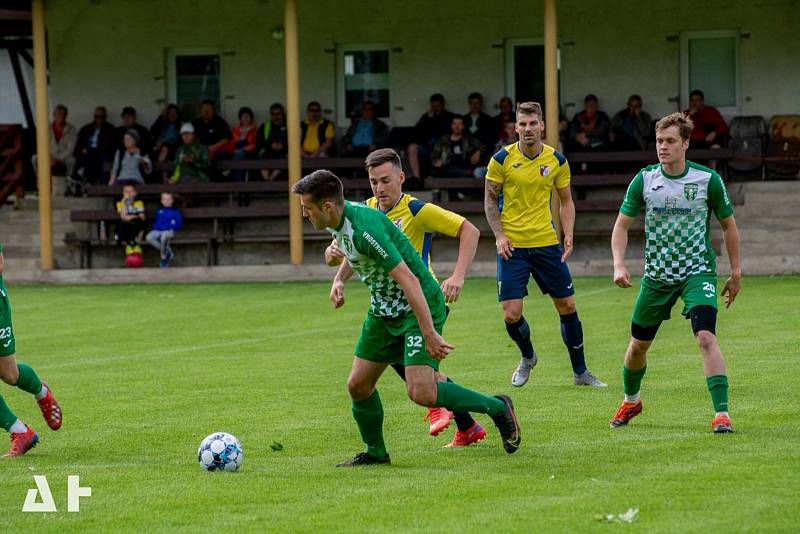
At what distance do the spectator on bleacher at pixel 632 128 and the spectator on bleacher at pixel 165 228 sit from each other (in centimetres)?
745

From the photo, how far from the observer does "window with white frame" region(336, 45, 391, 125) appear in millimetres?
26547

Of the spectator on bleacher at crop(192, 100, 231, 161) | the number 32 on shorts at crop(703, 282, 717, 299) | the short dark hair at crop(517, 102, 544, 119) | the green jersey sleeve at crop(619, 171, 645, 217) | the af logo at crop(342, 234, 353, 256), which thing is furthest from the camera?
the spectator on bleacher at crop(192, 100, 231, 161)

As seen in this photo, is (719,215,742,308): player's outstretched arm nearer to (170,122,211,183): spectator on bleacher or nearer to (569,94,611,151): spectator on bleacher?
(569,94,611,151): spectator on bleacher

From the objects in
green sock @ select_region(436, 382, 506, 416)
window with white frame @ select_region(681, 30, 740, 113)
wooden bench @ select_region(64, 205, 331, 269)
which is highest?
window with white frame @ select_region(681, 30, 740, 113)

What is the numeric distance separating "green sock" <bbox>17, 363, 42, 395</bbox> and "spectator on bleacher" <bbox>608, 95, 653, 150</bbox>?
53.3 ft

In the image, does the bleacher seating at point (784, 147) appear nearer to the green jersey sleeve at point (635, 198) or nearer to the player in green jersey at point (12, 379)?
the green jersey sleeve at point (635, 198)

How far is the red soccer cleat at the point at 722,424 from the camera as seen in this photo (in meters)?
7.77

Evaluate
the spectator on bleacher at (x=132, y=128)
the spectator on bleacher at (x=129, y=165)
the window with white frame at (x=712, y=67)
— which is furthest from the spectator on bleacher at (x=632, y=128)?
the spectator on bleacher at (x=132, y=128)

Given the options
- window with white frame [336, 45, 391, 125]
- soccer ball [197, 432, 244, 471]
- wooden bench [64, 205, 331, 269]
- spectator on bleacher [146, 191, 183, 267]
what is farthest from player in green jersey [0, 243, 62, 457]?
window with white frame [336, 45, 391, 125]

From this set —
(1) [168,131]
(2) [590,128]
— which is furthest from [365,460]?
(1) [168,131]

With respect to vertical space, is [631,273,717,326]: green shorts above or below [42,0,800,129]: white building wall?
below

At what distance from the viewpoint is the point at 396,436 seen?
327 inches

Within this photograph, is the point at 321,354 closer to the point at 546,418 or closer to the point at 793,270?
the point at 546,418

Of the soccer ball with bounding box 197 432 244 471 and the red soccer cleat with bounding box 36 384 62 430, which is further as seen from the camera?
the red soccer cleat with bounding box 36 384 62 430
